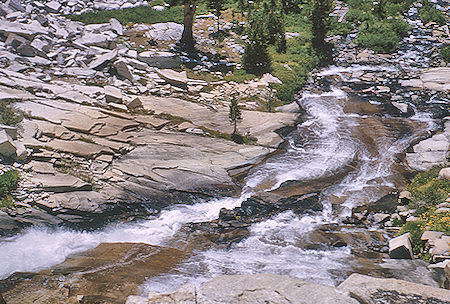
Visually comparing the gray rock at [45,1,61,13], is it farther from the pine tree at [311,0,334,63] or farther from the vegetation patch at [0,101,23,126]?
the pine tree at [311,0,334,63]

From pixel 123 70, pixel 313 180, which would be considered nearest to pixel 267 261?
pixel 313 180

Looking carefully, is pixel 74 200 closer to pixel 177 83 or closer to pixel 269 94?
pixel 177 83

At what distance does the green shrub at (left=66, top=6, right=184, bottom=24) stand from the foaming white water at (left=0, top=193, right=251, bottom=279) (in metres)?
19.7

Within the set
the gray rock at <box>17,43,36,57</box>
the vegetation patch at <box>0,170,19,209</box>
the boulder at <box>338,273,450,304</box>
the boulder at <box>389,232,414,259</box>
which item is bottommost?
the boulder at <box>389,232,414,259</box>

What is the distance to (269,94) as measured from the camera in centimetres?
2202

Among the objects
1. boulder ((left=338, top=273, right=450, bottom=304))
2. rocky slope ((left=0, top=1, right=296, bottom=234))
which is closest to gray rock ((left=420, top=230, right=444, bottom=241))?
boulder ((left=338, top=273, right=450, bottom=304))

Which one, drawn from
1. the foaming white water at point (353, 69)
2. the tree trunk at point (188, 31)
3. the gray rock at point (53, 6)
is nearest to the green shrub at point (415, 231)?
the foaming white water at point (353, 69)

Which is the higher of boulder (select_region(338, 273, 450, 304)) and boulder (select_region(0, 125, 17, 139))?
boulder (select_region(0, 125, 17, 139))

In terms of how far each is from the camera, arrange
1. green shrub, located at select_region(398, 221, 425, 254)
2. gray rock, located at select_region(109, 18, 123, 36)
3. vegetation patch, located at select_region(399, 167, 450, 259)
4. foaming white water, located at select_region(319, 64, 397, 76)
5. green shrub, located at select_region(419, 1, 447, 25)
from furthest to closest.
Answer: green shrub, located at select_region(419, 1, 447, 25)
gray rock, located at select_region(109, 18, 123, 36)
foaming white water, located at select_region(319, 64, 397, 76)
vegetation patch, located at select_region(399, 167, 450, 259)
green shrub, located at select_region(398, 221, 425, 254)

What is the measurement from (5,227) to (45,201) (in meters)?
1.32

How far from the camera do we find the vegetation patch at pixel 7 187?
11.6 m

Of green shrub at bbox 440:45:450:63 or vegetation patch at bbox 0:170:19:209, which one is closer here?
vegetation patch at bbox 0:170:19:209

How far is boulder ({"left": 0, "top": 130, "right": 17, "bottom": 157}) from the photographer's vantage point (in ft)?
42.0

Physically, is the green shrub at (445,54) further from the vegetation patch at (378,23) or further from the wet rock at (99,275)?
the wet rock at (99,275)
